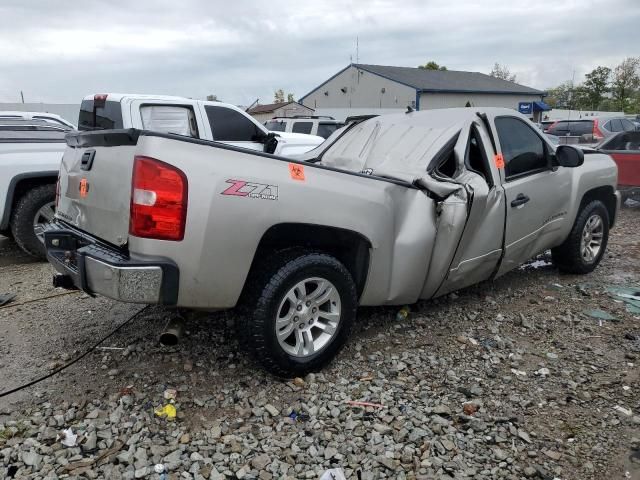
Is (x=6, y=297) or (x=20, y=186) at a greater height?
(x=20, y=186)

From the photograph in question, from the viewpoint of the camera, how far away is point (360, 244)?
11.0 feet

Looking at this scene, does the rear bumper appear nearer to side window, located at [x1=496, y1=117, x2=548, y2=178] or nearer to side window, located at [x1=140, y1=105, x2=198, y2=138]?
side window, located at [x1=496, y1=117, x2=548, y2=178]

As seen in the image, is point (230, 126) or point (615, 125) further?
point (615, 125)

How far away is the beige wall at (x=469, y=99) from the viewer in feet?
120

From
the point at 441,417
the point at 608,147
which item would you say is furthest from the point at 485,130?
the point at 608,147

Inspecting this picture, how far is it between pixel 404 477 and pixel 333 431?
478 millimetres

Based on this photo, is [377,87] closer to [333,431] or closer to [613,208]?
[613,208]

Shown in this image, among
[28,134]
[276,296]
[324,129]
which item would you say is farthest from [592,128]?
[276,296]

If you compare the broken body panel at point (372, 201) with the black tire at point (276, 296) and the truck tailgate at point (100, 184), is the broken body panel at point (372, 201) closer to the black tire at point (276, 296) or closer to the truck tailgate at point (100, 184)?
the truck tailgate at point (100, 184)

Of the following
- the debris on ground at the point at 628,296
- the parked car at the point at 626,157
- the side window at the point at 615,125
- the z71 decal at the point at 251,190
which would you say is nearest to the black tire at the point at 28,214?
the z71 decal at the point at 251,190

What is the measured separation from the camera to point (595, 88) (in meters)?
57.5

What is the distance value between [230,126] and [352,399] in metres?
5.47

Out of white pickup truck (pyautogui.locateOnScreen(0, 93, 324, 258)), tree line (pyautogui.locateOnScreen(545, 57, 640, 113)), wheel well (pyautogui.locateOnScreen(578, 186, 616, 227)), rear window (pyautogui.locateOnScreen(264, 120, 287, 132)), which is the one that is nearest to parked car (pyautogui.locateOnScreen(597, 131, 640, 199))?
wheel well (pyautogui.locateOnScreen(578, 186, 616, 227))

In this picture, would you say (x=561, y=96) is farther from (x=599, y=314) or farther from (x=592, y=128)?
(x=599, y=314)
